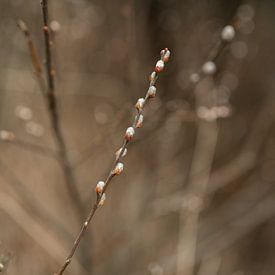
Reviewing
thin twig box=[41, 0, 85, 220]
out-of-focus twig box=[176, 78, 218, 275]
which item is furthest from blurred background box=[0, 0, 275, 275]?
thin twig box=[41, 0, 85, 220]

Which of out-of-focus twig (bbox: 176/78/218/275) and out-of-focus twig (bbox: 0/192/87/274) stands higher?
out-of-focus twig (bbox: 176/78/218/275)

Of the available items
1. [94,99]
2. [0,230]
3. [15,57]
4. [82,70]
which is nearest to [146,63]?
[82,70]

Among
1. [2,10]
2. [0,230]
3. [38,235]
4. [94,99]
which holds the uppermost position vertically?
[94,99]

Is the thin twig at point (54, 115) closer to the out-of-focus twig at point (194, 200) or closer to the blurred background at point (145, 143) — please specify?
the blurred background at point (145, 143)

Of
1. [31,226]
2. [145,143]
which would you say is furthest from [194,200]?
[31,226]

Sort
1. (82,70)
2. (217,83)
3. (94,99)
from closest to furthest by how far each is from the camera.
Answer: (217,83), (82,70), (94,99)

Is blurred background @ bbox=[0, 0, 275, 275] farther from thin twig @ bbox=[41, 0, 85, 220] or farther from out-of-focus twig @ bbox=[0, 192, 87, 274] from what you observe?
thin twig @ bbox=[41, 0, 85, 220]

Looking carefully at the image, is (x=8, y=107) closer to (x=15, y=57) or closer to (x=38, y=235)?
(x=15, y=57)

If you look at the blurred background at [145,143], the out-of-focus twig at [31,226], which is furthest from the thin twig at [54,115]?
the out-of-focus twig at [31,226]
